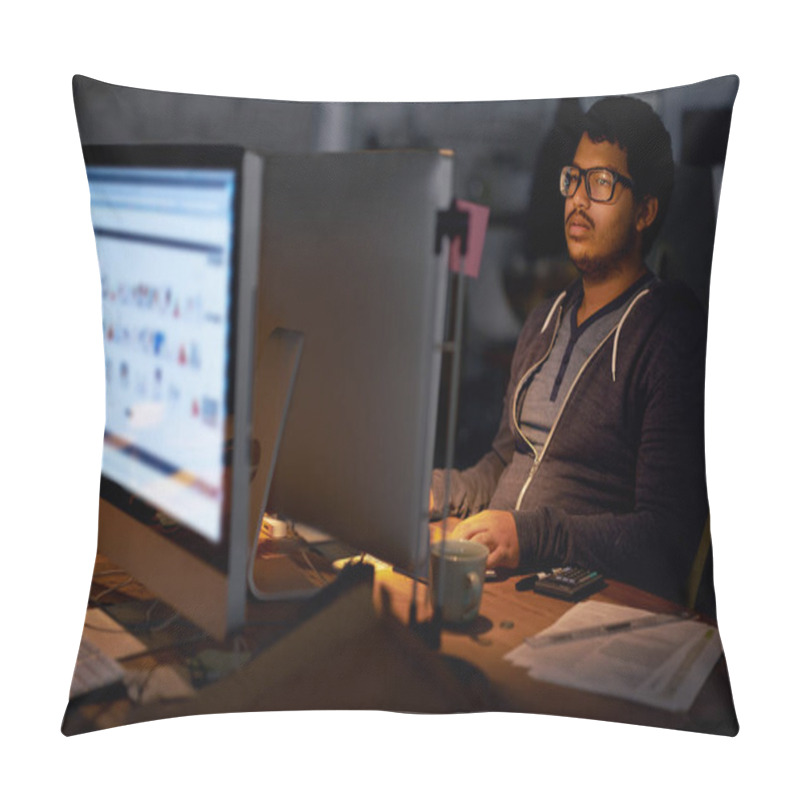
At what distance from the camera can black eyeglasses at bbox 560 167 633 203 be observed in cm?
152

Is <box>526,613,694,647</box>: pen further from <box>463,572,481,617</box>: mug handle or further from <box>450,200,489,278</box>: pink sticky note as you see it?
<box>450,200,489,278</box>: pink sticky note

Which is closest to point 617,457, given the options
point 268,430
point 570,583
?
point 570,583

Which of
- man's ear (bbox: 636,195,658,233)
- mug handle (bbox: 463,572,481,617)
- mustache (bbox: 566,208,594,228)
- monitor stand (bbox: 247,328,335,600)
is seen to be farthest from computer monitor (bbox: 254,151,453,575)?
man's ear (bbox: 636,195,658,233)

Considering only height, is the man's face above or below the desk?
above

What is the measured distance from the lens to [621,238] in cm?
153

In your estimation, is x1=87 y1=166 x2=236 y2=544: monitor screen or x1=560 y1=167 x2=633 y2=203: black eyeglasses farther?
x1=560 y1=167 x2=633 y2=203: black eyeglasses

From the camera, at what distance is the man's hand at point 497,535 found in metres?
1.55

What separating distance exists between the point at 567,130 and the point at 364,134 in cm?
33

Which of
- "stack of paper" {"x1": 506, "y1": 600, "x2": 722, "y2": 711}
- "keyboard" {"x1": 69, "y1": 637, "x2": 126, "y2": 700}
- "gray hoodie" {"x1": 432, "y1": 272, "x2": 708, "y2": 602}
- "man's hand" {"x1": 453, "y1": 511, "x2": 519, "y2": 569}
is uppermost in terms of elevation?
"gray hoodie" {"x1": 432, "y1": 272, "x2": 708, "y2": 602}

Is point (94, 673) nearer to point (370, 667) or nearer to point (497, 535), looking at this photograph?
point (370, 667)

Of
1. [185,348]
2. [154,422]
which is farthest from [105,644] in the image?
[185,348]

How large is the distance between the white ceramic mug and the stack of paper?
0.10m

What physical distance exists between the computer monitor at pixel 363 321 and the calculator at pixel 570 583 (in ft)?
0.82

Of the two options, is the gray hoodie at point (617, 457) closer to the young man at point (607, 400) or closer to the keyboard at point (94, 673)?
the young man at point (607, 400)
